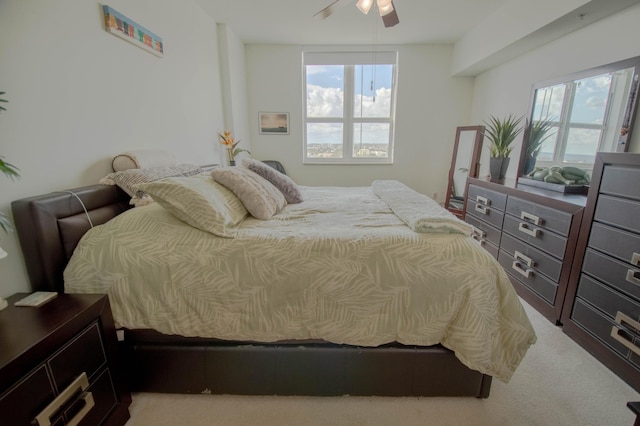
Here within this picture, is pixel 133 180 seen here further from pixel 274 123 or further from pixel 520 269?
pixel 274 123

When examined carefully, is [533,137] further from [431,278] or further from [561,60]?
[431,278]

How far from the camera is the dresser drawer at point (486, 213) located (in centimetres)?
238

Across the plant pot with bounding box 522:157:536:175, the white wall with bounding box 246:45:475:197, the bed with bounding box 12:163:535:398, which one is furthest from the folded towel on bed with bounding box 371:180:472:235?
the white wall with bounding box 246:45:475:197

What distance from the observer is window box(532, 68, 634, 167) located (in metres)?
1.85

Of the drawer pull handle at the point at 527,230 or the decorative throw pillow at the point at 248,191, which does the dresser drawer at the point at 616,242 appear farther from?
the decorative throw pillow at the point at 248,191

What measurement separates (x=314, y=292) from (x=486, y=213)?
2134 millimetres

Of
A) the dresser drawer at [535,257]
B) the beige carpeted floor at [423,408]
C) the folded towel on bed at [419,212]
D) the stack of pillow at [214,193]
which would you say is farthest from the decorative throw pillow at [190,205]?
the dresser drawer at [535,257]

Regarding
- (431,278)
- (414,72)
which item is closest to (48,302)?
(431,278)

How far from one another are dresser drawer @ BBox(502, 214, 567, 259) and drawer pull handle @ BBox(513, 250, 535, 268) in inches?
4.6

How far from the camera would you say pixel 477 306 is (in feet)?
3.65

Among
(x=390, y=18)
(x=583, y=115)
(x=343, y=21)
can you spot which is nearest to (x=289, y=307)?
(x=390, y=18)

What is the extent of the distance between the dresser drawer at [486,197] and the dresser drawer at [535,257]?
0.28m

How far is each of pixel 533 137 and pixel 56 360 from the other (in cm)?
347

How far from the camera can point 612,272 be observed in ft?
4.70
